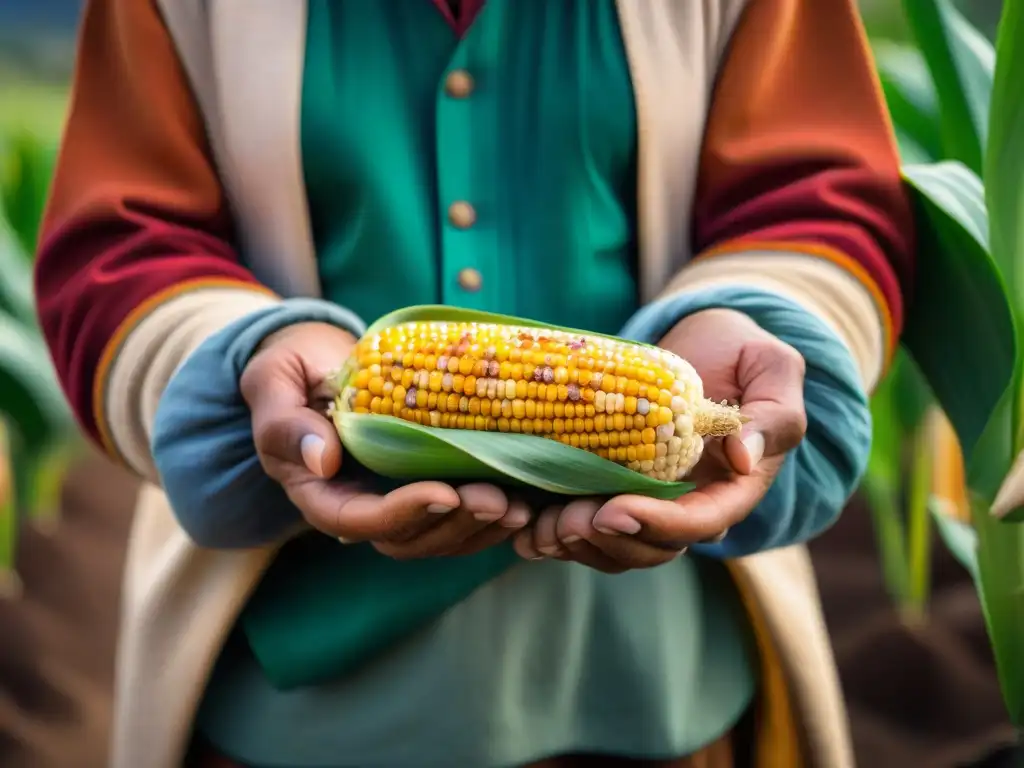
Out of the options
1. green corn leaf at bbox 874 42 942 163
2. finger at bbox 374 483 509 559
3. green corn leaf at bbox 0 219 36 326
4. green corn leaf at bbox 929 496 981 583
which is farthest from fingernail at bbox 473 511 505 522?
green corn leaf at bbox 0 219 36 326

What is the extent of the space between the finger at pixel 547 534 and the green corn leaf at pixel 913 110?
1.92 feet

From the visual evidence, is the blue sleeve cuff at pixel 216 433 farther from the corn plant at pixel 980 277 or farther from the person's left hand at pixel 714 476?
the corn plant at pixel 980 277

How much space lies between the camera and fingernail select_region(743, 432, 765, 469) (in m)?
0.45

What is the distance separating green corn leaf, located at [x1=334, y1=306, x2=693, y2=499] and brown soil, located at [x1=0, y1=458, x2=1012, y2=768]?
56 cm

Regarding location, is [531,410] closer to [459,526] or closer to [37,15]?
[459,526]

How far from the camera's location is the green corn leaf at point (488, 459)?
0.45 meters

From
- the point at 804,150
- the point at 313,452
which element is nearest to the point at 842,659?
the point at 804,150

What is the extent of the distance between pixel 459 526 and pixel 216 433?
0.42 feet

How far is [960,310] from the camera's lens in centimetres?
60

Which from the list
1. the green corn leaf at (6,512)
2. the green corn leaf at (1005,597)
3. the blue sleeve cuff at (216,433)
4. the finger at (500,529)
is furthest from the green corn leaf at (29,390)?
the green corn leaf at (1005,597)

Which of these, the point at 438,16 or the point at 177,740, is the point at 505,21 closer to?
the point at 438,16

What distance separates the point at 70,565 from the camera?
1.36 meters

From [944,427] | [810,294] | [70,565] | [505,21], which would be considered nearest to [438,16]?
[505,21]

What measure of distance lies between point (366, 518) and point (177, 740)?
206mm
